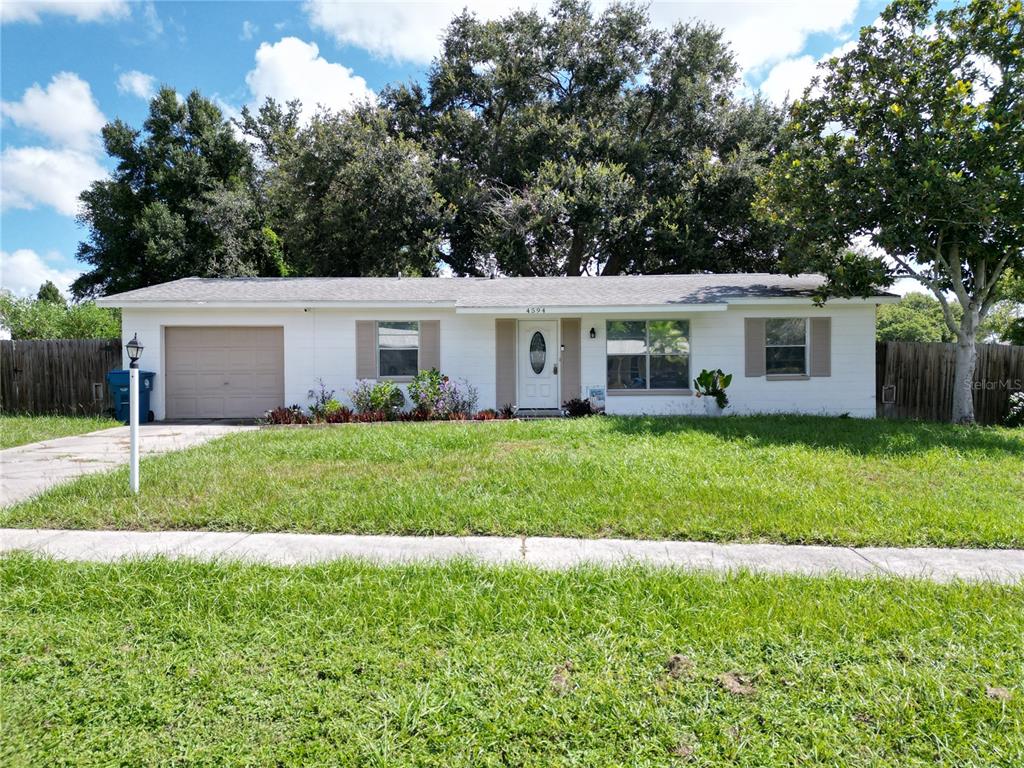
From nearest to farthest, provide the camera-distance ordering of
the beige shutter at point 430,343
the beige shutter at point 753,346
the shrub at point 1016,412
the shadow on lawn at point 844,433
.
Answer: the shadow on lawn at point 844,433, the shrub at point 1016,412, the beige shutter at point 753,346, the beige shutter at point 430,343

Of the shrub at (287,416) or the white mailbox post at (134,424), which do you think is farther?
the shrub at (287,416)

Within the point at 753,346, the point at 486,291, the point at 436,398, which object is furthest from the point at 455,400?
the point at 753,346

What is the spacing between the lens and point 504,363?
13.2m

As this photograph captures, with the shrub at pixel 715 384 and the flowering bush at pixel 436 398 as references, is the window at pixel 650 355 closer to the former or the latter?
the shrub at pixel 715 384

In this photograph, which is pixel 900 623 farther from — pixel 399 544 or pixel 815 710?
pixel 399 544

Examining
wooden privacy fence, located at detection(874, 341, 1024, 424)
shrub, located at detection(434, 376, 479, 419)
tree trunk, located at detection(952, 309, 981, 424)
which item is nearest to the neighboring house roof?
shrub, located at detection(434, 376, 479, 419)

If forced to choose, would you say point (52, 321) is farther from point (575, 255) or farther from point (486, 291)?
point (575, 255)

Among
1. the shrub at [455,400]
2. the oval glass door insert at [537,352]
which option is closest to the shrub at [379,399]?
the shrub at [455,400]

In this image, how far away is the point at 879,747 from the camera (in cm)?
225

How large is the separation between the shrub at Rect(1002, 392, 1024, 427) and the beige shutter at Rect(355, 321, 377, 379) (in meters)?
13.4


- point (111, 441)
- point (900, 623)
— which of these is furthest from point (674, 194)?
point (900, 623)

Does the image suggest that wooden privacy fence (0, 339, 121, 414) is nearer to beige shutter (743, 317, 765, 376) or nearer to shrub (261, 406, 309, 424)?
shrub (261, 406, 309, 424)

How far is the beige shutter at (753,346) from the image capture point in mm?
12625

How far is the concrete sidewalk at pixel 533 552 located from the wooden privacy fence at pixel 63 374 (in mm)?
10687
